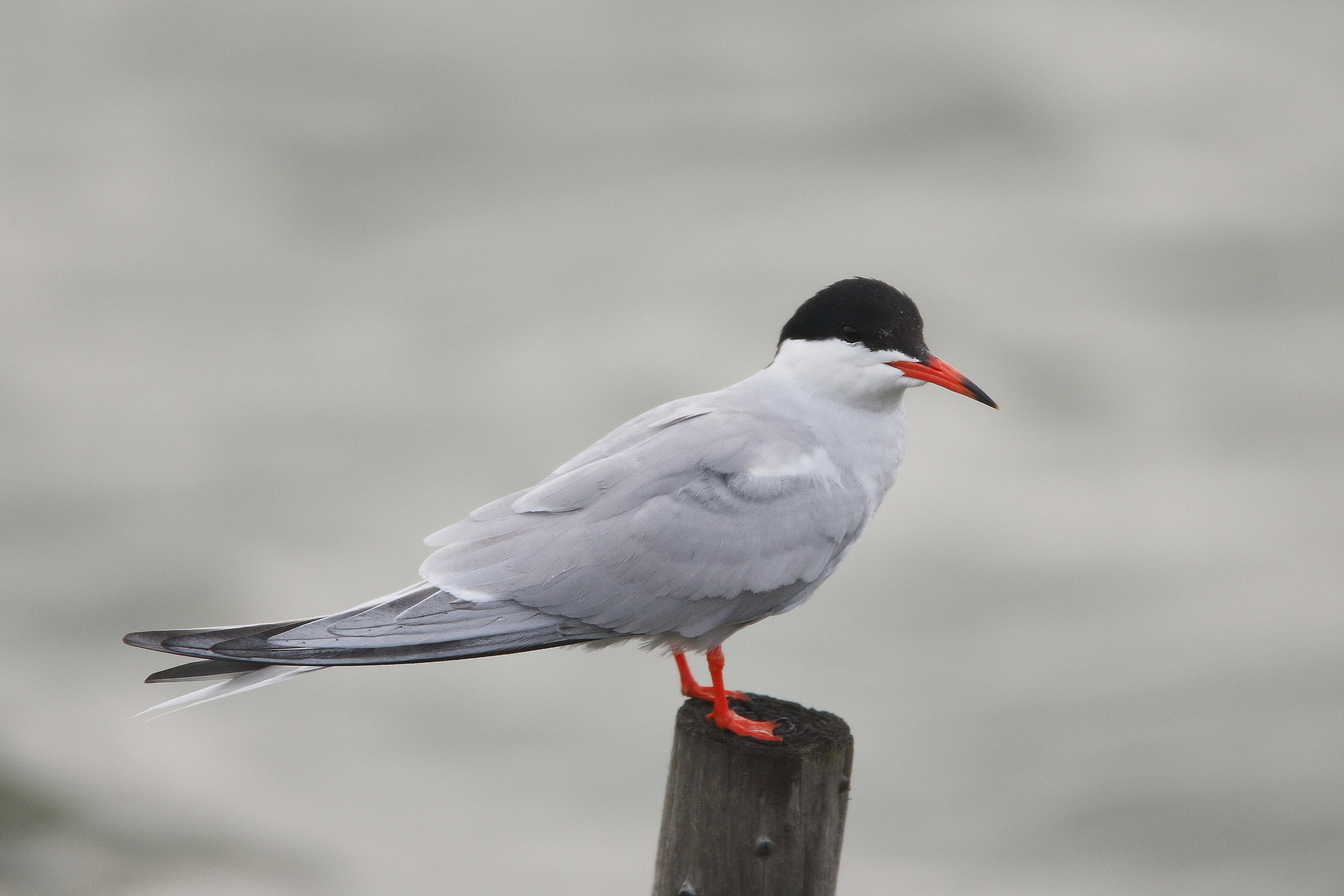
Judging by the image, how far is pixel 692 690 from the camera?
3443 millimetres

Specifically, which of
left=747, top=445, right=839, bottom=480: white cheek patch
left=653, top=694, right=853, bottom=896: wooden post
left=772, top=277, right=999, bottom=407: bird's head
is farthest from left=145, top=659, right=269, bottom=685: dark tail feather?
left=772, top=277, right=999, bottom=407: bird's head

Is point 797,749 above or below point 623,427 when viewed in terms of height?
below

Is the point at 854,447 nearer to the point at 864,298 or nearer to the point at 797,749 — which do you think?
the point at 864,298

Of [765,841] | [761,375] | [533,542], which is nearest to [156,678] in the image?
[533,542]

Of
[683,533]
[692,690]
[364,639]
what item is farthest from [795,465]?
[364,639]

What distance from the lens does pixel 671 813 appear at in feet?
9.37

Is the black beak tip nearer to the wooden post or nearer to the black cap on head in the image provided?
the black cap on head

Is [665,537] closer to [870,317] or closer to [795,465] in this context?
[795,465]

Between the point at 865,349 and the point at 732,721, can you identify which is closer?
the point at 732,721

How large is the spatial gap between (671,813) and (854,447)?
3.91 feet

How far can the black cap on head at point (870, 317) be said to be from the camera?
344 centimetres

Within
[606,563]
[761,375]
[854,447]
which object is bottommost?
[606,563]

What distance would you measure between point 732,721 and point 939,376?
1.16 m

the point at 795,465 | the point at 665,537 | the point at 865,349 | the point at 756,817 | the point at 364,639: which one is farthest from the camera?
the point at 865,349
